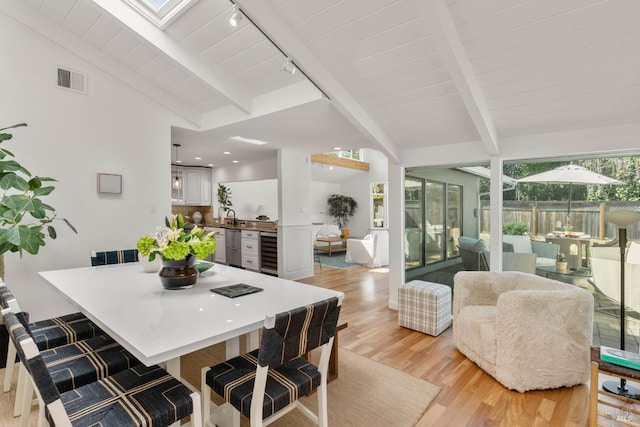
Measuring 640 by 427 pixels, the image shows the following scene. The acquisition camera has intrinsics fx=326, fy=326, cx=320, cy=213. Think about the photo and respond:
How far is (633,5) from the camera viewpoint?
5.68 ft

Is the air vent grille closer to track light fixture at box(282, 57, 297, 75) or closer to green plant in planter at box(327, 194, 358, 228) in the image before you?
→ track light fixture at box(282, 57, 297, 75)

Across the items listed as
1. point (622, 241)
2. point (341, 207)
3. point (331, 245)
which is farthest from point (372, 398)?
point (341, 207)

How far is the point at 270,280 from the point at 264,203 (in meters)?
7.03

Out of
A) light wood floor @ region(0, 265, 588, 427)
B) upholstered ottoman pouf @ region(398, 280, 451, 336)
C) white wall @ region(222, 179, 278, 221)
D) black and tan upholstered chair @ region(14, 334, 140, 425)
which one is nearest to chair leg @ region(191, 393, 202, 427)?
black and tan upholstered chair @ region(14, 334, 140, 425)

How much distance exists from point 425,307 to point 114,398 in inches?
110

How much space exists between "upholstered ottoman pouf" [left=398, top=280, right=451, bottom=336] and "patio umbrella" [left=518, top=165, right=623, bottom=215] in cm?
142

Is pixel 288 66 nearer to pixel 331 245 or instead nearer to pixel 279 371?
pixel 279 371

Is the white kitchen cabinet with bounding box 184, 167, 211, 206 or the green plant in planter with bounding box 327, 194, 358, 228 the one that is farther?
the green plant in planter with bounding box 327, 194, 358, 228

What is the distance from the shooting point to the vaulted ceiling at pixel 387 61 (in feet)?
6.48

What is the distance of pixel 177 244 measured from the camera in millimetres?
1966

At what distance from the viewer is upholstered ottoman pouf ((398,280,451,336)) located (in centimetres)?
329

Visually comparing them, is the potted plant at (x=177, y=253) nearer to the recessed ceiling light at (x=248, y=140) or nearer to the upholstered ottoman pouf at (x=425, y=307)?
the upholstered ottoman pouf at (x=425, y=307)

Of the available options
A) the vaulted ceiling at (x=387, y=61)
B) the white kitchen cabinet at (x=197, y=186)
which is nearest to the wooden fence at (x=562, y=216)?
the vaulted ceiling at (x=387, y=61)

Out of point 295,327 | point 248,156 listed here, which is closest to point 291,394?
point 295,327
